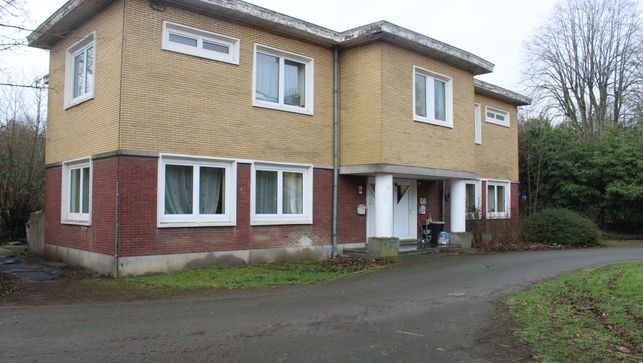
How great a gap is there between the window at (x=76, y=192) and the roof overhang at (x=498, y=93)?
14.3 metres

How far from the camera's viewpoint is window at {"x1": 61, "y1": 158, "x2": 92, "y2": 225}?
1375 centimetres

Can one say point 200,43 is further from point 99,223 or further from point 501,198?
point 501,198

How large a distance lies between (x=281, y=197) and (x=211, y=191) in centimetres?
222

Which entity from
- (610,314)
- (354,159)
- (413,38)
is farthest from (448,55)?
(610,314)

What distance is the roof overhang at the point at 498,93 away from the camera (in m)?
21.4

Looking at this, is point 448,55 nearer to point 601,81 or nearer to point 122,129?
point 122,129

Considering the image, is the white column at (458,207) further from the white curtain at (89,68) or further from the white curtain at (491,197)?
the white curtain at (89,68)

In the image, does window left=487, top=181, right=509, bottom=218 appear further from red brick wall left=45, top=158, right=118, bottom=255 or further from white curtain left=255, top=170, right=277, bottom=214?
red brick wall left=45, top=158, right=118, bottom=255

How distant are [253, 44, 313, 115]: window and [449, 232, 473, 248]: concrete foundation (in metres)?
6.73

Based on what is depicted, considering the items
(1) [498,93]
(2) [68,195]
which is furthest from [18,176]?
(1) [498,93]

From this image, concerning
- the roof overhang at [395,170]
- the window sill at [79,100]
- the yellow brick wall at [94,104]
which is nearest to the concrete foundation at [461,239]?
the roof overhang at [395,170]

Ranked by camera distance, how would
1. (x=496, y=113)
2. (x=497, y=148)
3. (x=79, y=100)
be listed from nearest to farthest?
(x=79, y=100)
(x=497, y=148)
(x=496, y=113)

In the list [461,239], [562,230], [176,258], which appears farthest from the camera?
[562,230]

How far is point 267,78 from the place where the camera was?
14.8 metres
